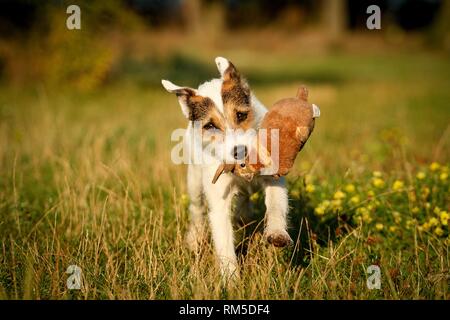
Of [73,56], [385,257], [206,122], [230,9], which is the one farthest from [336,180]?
[230,9]

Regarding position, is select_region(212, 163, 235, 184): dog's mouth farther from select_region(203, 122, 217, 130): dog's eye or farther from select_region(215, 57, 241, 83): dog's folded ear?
select_region(215, 57, 241, 83): dog's folded ear

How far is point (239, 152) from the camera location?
3.38 m

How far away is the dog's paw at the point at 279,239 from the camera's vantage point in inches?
124

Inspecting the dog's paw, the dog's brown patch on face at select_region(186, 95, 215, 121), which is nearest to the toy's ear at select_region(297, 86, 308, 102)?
the dog's brown patch on face at select_region(186, 95, 215, 121)

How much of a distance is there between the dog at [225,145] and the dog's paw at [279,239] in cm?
11

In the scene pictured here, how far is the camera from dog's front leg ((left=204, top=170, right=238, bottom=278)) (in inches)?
144

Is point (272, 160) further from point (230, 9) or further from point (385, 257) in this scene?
point (230, 9)

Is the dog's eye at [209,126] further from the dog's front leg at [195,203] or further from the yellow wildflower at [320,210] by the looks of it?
the yellow wildflower at [320,210]

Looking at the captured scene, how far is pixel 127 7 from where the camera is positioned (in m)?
13.6

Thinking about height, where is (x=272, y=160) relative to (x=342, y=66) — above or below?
below

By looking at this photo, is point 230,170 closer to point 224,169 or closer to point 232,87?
point 224,169

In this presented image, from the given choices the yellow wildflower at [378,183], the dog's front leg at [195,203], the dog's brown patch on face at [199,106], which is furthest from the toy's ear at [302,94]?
the yellow wildflower at [378,183]

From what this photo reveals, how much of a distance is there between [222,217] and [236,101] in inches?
34.8

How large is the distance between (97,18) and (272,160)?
10675 millimetres
